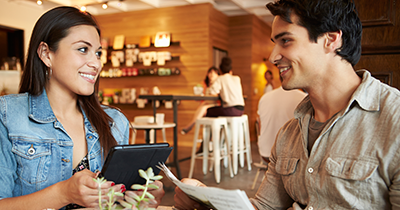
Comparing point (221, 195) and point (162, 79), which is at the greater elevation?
point (162, 79)

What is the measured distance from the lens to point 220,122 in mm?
4152

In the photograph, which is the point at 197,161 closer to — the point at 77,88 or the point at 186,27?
the point at 186,27

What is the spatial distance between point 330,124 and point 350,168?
161 millimetres

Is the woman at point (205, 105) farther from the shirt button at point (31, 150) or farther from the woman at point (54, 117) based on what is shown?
the shirt button at point (31, 150)

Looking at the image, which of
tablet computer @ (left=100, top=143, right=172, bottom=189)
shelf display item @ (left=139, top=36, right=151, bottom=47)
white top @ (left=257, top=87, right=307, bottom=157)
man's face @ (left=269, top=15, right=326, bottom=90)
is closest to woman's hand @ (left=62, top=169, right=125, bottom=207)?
tablet computer @ (left=100, top=143, right=172, bottom=189)

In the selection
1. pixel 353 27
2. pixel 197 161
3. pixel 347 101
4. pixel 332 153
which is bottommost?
pixel 197 161

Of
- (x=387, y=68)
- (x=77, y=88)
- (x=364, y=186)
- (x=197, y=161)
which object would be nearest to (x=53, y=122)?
(x=77, y=88)

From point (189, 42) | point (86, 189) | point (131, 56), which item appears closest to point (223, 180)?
point (86, 189)

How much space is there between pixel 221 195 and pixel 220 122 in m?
3.45

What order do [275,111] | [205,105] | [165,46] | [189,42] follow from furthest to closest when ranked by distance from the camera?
[165,46] → [189,42] → [205,105] → [275,111]

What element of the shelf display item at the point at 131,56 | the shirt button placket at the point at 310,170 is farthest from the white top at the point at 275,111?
the shelf display item at the point at 131,56

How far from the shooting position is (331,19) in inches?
43.2

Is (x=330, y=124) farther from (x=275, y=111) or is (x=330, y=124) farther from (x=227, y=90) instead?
(x=227, y=90)

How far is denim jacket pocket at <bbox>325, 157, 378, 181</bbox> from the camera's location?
0.92m
